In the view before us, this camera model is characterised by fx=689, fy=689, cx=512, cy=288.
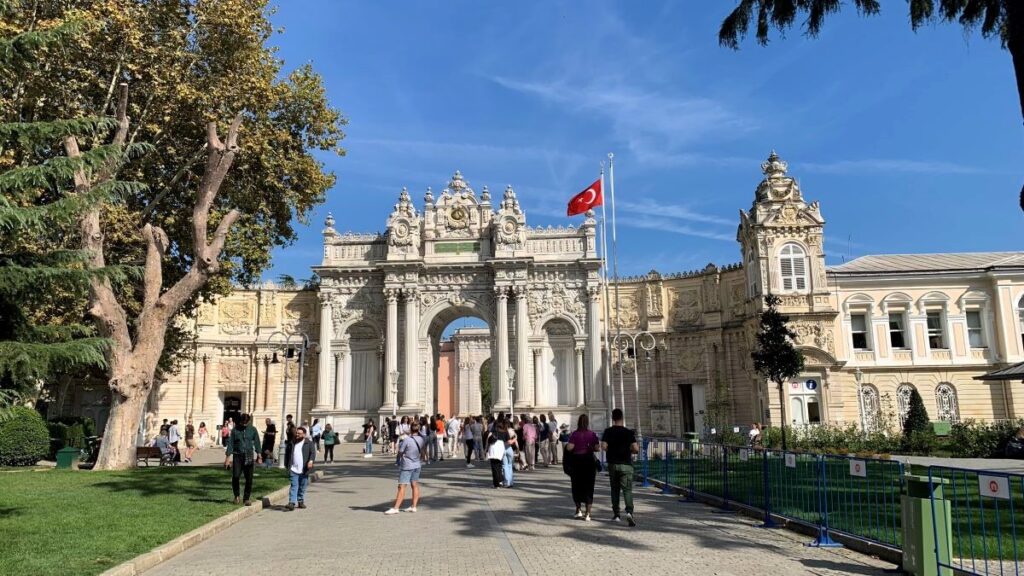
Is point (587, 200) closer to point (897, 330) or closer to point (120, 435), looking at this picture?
point (897, 330)

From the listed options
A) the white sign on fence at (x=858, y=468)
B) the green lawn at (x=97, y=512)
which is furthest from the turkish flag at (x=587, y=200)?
the white sign on fence at (x=858, y=468)

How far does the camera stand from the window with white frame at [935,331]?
112 feet

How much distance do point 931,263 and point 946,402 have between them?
7839 millimetres

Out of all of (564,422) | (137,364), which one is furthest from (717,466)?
(564,422)

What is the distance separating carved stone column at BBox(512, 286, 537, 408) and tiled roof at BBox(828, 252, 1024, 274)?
52.7 ft

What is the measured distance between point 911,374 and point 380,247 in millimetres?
28952

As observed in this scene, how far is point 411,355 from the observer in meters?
38.4

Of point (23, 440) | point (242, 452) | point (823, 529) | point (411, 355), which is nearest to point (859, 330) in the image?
point (411, 355)

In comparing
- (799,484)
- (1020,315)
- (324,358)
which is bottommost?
(799,484)

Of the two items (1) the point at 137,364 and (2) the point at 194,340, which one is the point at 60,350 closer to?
(1) the point at 137,364

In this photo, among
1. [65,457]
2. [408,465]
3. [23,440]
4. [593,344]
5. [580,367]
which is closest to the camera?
[408,465]

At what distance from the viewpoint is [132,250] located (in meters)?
24.2

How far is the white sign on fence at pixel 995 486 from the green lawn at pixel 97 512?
374 inches

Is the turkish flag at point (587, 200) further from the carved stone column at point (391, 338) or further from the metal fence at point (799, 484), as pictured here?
the metal fence at point (799, 484)
